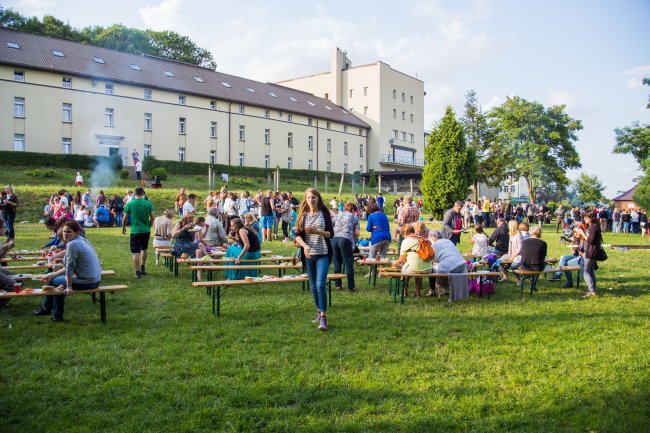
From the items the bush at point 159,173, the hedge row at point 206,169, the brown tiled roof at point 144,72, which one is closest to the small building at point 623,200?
the brown tiled roof at point 144,72


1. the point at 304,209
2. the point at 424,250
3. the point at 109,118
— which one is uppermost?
the point at 109,118

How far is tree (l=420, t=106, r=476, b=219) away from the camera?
2961 cm

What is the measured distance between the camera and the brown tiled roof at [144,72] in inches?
1587

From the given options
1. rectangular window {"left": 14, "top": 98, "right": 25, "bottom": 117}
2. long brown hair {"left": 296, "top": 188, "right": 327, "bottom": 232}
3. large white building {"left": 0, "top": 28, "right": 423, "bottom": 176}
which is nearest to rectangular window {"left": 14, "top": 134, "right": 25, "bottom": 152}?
large white building {"left": 0, "top": 28, "right": 423, "bottom": 176}

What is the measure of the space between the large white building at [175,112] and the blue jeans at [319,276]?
38.8 m

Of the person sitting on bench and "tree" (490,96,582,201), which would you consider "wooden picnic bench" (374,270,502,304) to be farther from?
"tree" (490,96,582,201)

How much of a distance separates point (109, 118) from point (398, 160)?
132 ft

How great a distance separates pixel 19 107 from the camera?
3922 centimetres

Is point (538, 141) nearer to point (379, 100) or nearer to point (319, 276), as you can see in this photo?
point (379, 100)

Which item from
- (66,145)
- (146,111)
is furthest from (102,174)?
(146,111)

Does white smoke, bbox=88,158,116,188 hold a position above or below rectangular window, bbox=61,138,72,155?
below

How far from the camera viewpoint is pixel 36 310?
7957 mm

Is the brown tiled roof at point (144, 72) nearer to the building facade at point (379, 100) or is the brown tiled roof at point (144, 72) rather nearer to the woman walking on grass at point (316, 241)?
the building facade at point (379, 100)

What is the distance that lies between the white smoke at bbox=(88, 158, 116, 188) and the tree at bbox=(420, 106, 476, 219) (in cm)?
2030
